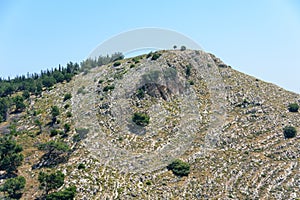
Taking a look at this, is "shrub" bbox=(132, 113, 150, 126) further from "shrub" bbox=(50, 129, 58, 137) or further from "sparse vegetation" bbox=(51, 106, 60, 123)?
"sparse vegetation" bbox=(51, 106, 60, 123)

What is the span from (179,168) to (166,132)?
11076 millimetres

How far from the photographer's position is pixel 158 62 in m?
98.4

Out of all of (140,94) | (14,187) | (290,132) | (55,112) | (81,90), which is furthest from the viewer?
(81,90)

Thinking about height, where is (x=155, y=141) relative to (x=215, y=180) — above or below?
above

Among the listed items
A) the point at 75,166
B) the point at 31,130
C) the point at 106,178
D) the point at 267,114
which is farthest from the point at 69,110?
the point at 267,114

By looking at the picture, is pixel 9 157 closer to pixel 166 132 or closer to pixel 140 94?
pixel 166 132

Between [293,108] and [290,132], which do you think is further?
[293,108]

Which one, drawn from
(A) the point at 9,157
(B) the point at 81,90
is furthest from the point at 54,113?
(A) the point at 9,157

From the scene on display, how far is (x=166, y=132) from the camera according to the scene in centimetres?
7375

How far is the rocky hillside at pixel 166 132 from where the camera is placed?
60.7m

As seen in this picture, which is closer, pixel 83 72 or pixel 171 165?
pixel 171 165

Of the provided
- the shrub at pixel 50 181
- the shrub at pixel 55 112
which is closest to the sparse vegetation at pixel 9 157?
→ the shrub at pixel 50 181

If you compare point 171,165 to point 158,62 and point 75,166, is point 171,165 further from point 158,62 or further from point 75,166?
point 158,62

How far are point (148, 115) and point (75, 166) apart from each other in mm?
22270
